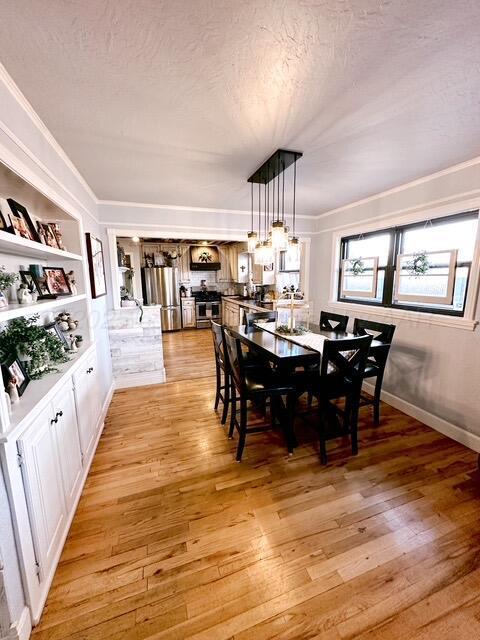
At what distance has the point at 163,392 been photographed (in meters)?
3.41

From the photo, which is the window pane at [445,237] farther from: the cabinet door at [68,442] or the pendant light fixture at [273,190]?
the cabinet door at [68,442]

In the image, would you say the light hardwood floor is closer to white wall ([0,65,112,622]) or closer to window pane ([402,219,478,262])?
white wall ([0,65,112,622])

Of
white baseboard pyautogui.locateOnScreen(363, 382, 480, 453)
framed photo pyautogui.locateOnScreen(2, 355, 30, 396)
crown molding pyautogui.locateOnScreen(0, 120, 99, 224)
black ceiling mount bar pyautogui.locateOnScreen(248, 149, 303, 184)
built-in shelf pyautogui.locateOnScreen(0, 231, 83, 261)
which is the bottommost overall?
white baseboard pyautogui.locateOnScreen(363, 382, 480, 453)

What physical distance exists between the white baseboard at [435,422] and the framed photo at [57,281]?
11.4 ft

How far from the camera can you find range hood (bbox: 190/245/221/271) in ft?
23.2

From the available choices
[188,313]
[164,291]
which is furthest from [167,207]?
[188,313]

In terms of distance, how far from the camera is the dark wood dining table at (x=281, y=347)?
83.4 inches

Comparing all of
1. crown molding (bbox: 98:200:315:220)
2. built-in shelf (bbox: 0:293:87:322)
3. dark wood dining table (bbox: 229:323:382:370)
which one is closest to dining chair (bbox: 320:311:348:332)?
dark wood dining table (bbox: 229:323:382:370)

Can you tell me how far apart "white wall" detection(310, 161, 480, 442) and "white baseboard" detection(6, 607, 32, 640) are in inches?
125

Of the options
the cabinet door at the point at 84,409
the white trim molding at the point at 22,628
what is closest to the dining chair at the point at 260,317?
the cabinet door at the point at 84,409

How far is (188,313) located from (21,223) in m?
5.70

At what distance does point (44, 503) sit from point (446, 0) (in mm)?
2644

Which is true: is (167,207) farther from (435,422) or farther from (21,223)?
(435,422)

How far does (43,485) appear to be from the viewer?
125cm
